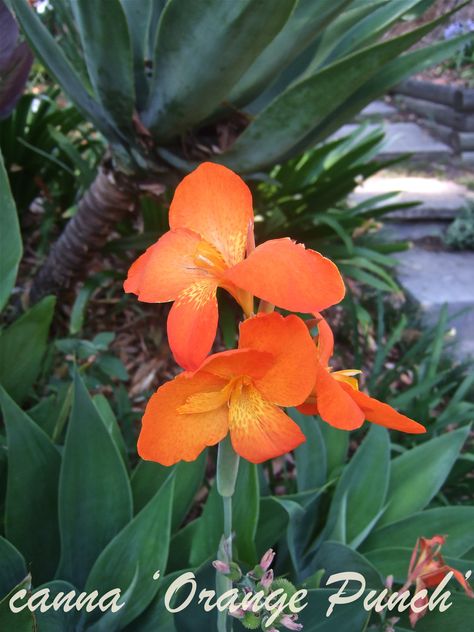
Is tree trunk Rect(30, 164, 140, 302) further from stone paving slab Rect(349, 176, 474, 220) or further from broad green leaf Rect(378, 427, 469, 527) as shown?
stone paving slab Rect(349, 176, 474, 220)

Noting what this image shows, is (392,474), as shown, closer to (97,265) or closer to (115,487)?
(115,487)

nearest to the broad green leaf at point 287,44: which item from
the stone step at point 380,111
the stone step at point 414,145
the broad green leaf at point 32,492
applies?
the broad green leaf at point 32,492

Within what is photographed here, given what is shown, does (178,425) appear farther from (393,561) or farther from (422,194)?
(422,194)

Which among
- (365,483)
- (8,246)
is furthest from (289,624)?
(8,246)

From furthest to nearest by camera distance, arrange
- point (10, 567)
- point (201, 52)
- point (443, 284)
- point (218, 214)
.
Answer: point (443, 284) → point (201, 52) → point (10, 567) → point (218, 214)

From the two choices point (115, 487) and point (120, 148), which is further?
point (120, 148)

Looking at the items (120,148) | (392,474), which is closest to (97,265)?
(120,148)

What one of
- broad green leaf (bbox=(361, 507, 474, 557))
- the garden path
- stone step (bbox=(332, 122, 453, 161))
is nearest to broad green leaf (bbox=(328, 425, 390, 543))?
broad green leaf (bbox=(361, 507, 474, 557))
